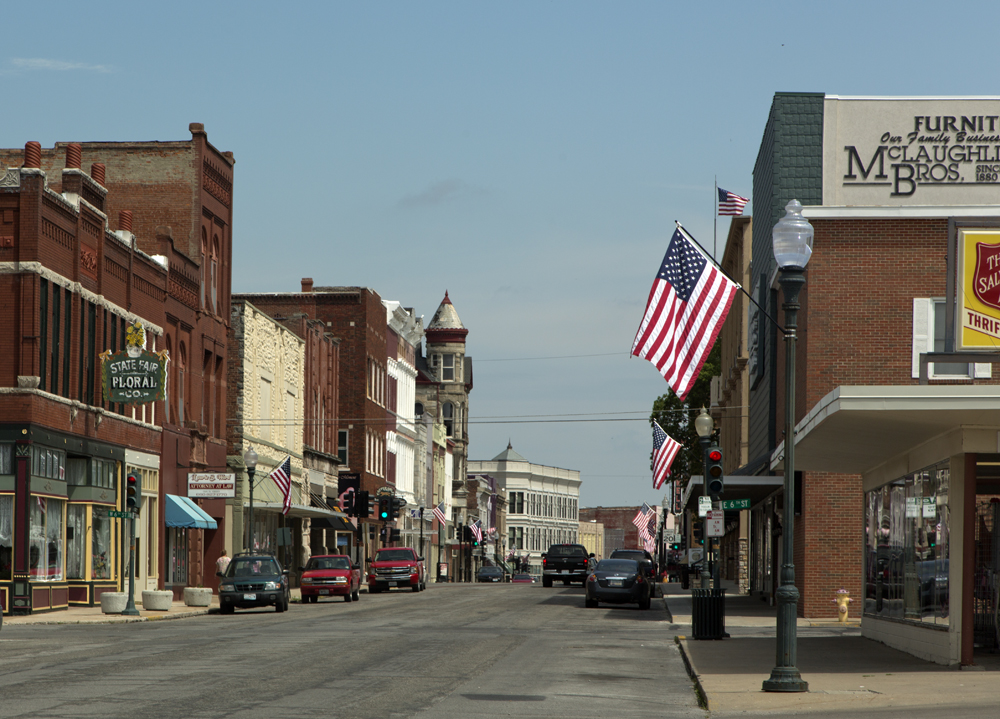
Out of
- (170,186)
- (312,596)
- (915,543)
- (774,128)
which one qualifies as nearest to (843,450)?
(915,543)

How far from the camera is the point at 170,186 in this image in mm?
48875

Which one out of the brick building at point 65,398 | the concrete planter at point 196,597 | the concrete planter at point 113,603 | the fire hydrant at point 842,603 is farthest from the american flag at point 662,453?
the concrete planter at point 113,603

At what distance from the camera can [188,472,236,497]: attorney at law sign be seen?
41.9 meters

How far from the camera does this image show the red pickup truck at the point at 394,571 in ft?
178

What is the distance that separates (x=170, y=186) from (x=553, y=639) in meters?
29.0

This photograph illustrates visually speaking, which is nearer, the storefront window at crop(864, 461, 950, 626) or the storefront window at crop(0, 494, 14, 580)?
the storefront window at crop(864, 461, 950, 626)

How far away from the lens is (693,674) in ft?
61.4

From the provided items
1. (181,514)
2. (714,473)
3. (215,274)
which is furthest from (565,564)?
(714,473)

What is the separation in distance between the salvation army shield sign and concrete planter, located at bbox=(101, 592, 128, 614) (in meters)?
23.5

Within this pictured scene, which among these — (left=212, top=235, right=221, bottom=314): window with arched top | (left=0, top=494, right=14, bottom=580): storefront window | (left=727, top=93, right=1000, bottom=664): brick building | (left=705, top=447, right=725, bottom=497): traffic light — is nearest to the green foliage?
(left=727, top=93, right=1000, bottom=664): brick building

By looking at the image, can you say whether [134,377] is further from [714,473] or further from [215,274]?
[714,473]

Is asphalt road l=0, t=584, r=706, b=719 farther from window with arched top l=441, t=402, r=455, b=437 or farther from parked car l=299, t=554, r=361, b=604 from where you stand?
window with arched top l=441, t=402, r=455, b=437

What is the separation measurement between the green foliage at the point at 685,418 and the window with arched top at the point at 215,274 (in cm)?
3150

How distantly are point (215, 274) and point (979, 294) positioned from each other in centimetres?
3700
